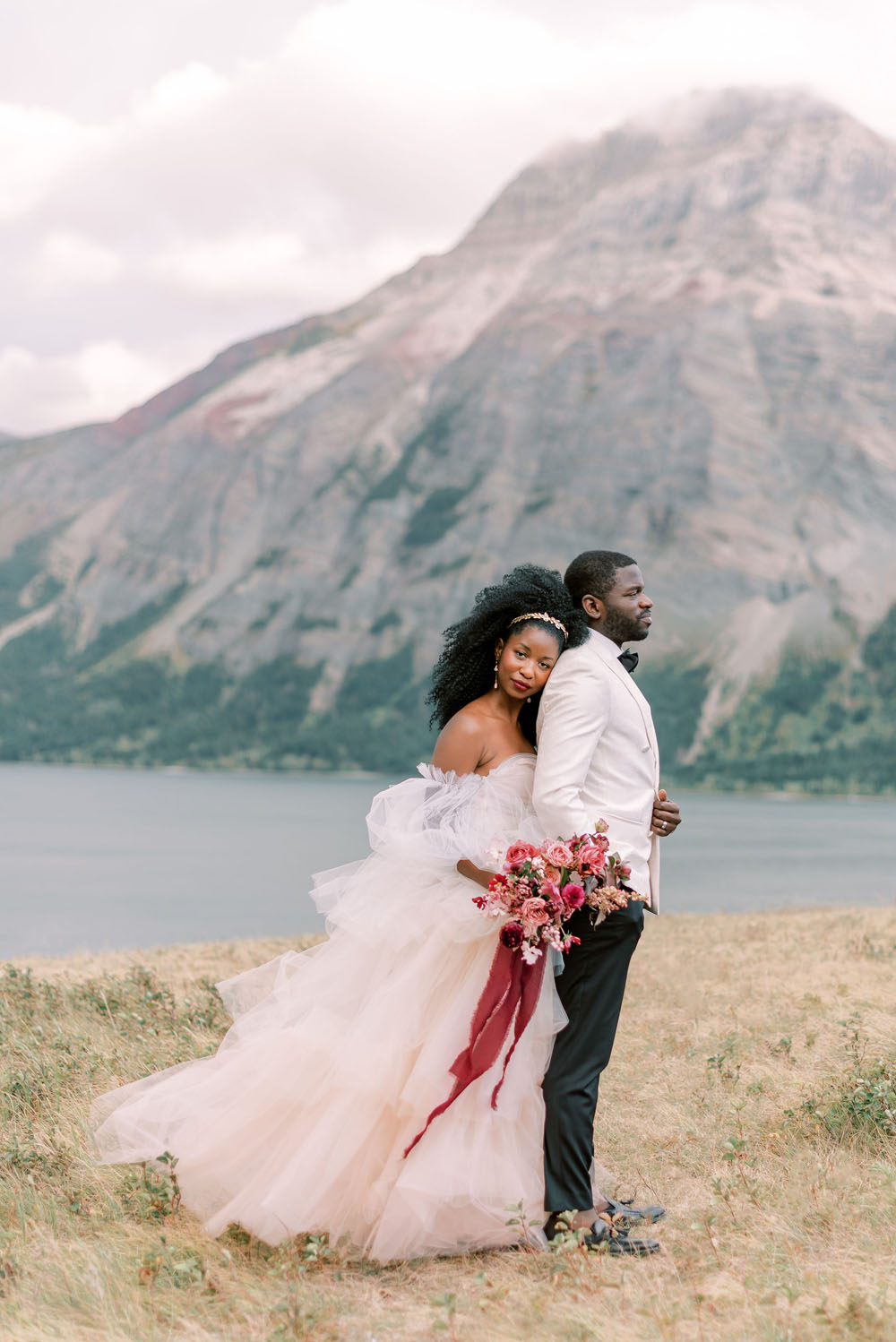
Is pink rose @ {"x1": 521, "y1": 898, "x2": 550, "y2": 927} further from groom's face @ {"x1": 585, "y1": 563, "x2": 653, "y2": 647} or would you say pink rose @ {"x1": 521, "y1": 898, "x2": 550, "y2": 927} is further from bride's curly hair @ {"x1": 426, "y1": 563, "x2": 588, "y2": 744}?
groom's face @ {"x1": 585, "y1": 563, "x2": 653, "y2": 647}

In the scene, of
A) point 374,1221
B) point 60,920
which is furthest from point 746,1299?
point 60,920

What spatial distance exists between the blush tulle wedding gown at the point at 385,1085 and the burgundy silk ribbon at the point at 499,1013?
0.06 m

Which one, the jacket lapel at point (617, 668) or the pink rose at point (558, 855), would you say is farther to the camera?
the jacket lapel at point (617, 668)

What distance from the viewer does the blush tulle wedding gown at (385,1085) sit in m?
5.17

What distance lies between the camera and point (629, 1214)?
18.2 feet

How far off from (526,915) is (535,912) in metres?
0.05

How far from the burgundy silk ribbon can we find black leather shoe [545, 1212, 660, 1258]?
0.59 meters

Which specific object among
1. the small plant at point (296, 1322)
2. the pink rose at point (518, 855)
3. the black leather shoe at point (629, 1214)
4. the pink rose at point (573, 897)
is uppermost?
the pink rose at point (518, 855)

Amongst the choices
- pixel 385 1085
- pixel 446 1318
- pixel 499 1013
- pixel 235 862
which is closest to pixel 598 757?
pixel 499 1013

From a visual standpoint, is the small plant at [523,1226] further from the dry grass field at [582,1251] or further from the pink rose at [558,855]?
the pink rose at [558,855]

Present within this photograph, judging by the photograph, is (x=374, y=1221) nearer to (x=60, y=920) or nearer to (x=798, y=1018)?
(x=798, y=1018)

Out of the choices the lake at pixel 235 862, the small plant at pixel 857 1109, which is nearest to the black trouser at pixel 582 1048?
the small plant at pixel 857 1109

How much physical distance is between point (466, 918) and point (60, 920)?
3364 cm

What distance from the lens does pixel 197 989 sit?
11.4 metres
